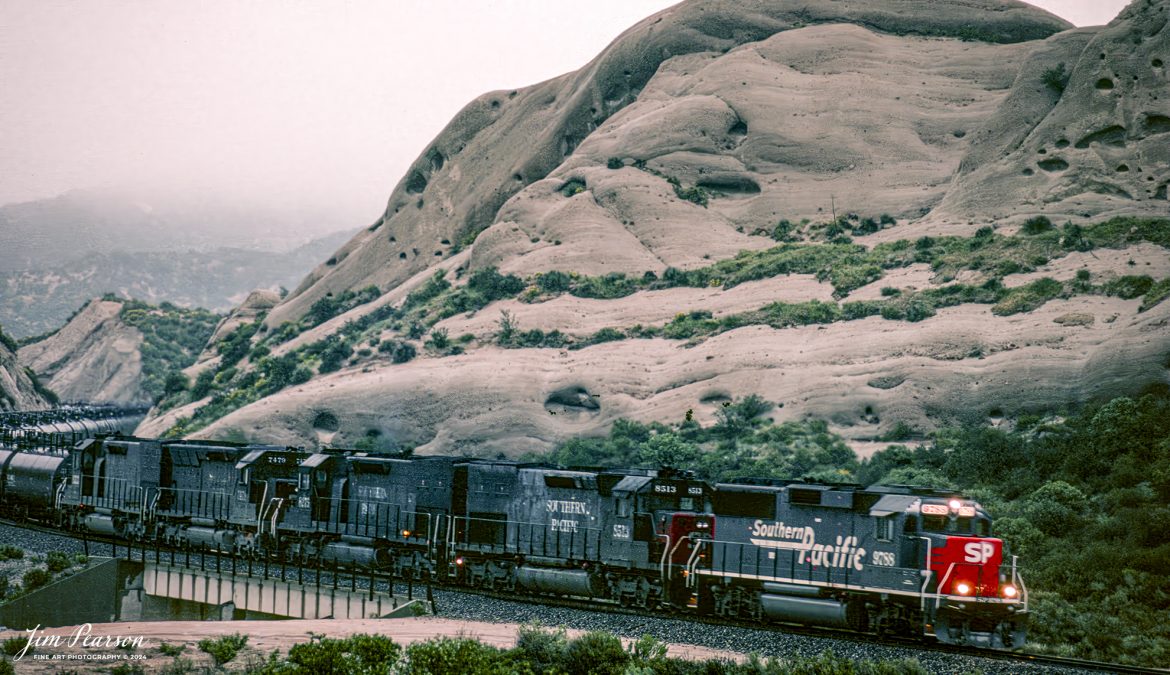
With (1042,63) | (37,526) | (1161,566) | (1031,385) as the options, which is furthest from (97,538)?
(1042,63)

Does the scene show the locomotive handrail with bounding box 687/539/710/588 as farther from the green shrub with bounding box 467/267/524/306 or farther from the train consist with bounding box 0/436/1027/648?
the green shrub with bounding box 467/267/524/306

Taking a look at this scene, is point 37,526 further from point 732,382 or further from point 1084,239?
point 1084,239

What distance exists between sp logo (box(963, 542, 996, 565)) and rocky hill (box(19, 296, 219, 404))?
12111 cm

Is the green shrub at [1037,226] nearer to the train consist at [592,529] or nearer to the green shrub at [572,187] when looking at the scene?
the green shrub at [572,187]

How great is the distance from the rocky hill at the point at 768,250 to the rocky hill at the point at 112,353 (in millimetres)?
38652

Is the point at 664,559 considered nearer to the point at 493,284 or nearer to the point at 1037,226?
the point at 1037,226

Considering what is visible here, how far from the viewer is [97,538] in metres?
33.4

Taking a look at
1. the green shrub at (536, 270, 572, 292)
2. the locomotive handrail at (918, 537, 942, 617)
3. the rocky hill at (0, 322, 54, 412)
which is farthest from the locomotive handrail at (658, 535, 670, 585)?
the rocky hill at (0, 322, 54, 412)

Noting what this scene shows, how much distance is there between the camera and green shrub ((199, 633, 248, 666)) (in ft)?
60.6

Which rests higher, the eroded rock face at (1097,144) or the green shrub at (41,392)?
the eroded rock face at (1097,144)

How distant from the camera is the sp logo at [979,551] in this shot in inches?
712

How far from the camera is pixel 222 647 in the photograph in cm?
1858

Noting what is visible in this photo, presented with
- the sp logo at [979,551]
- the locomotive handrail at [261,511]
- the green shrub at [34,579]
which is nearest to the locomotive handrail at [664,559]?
the sp logo at [979,551]

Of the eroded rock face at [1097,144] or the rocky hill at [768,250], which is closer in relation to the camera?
the rocky hill at [768,250]
